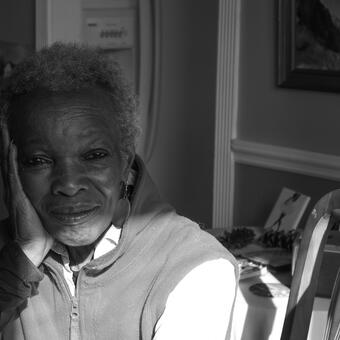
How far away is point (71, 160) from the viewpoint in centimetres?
142

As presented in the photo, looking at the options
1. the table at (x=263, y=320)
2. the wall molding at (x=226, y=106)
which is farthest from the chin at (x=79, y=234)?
the wall molding at (x=226, y=106)

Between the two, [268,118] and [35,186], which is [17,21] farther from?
[35,186]

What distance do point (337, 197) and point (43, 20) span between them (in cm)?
184

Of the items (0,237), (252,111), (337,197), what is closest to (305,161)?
(252,111)

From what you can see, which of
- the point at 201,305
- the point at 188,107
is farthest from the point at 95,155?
the point at 188,107

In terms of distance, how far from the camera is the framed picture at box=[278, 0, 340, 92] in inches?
126

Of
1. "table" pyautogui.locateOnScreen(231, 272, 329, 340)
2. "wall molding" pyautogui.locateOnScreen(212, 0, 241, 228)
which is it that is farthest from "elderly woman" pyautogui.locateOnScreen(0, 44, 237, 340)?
"wall molding" pyautogui.locateOnScreen(212, 0, 241, 228)

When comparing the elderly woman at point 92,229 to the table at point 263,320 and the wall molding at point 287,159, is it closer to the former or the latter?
the table at point 263,320

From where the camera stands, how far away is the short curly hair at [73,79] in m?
1.44

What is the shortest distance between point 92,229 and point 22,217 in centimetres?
17

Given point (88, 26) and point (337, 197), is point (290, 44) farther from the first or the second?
point (337, 197)

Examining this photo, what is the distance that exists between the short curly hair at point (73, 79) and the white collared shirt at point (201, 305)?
281mm

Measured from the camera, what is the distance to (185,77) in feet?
13.7

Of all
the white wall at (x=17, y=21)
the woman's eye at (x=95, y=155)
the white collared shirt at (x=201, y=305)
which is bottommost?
the white collared shirt at (x=201, y=305)
